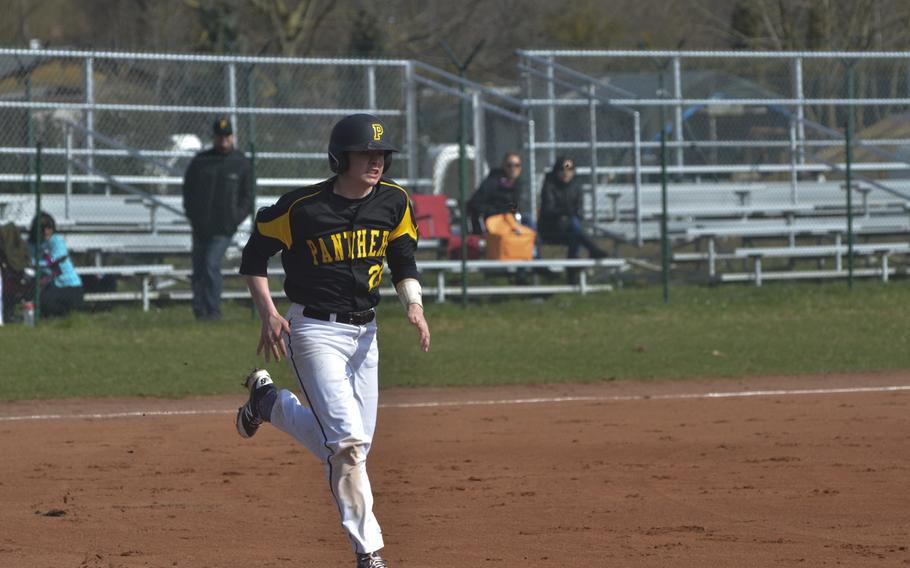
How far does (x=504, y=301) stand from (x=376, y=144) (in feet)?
41.4

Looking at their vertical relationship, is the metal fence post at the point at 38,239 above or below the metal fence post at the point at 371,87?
below

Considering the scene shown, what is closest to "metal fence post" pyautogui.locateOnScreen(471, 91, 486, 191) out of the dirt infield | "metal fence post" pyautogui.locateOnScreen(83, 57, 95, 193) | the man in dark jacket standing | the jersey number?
the man in dark jacket standing

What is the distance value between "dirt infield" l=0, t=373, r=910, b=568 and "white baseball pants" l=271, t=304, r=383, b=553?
686 mm

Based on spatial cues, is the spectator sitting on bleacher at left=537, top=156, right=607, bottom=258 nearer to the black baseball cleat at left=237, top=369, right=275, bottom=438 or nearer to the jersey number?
the black baseball cleat at left=237, top=369, right=275, bottom=438

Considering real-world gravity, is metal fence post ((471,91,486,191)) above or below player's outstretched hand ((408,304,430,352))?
above

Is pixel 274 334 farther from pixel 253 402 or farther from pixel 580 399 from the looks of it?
pixel 580 399

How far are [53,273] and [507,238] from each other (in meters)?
5.61

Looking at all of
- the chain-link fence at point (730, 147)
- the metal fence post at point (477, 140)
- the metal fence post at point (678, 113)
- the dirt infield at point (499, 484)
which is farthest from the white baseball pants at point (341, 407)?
the metal fence post at point (678, 113)

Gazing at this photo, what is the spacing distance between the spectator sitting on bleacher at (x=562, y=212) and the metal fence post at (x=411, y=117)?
8.40 ft

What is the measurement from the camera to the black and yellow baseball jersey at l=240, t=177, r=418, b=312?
6.01 m

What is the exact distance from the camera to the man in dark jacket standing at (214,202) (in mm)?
16234

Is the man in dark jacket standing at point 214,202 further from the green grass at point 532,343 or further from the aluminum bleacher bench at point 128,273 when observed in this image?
the aluminum bleacher bench at point 128,273

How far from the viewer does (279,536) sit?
279 inches

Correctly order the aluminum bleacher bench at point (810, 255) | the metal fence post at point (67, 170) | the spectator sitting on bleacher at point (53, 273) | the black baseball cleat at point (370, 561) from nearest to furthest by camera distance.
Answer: the black baseball cleat at point (370, 561)
the spectator sitting on bleacher at point (53, 273)
the metal fence post at point (67, 170)
the aluminum bleacher bench at point (810, 255)
